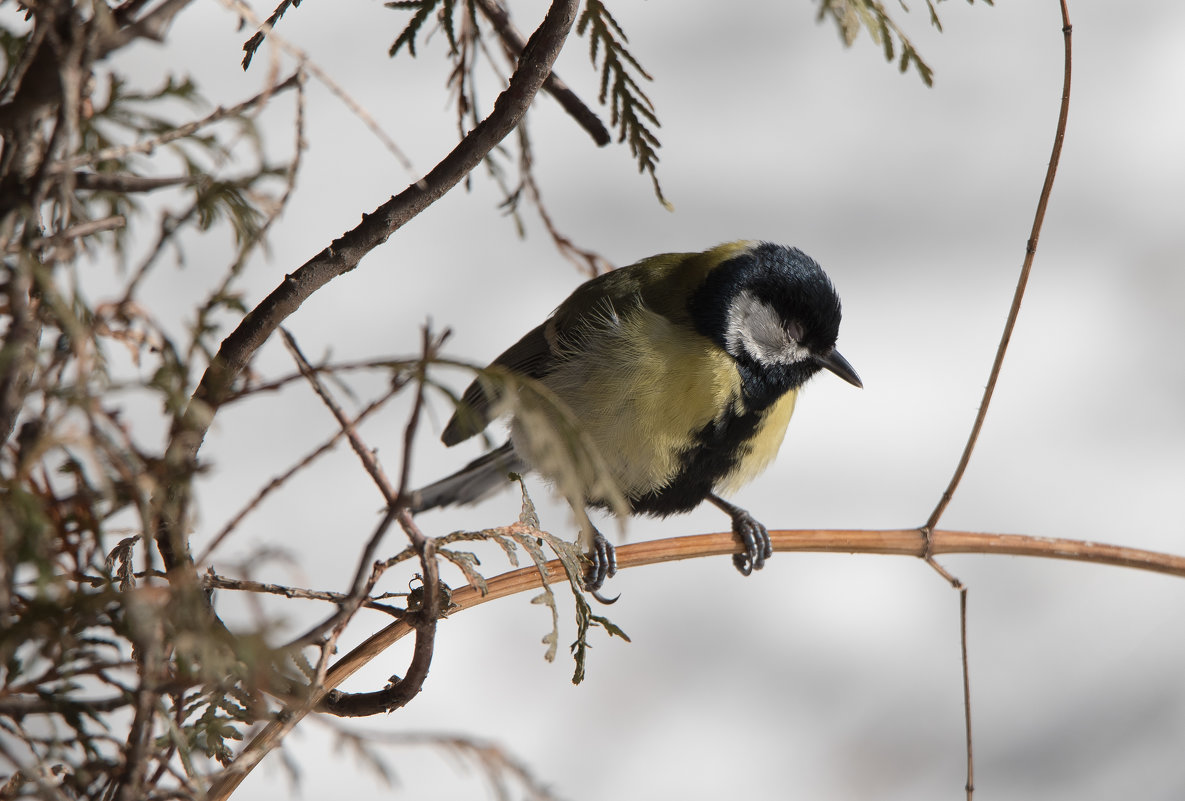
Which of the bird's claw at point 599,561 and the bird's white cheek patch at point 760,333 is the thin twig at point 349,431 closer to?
the bird's claw at point 599,561

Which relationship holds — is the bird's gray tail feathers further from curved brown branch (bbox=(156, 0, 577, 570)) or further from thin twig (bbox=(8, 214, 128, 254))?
thin twig (bbox=(8, 214, 128, 254))

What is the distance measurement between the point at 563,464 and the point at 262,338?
183mm

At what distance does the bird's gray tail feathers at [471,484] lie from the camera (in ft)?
4.62

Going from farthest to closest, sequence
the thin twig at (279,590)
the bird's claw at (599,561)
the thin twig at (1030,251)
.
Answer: the bird's claw at (599,561) < the thin twig at (1030,251) < the thin twig at (279,590)

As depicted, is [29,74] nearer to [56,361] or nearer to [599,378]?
[56,361]

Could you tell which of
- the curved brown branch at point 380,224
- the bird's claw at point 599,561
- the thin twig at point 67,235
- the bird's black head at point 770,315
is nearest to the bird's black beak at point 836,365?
the bird's black head at point 770,315

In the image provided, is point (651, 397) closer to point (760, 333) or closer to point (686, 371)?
point (686, 371)

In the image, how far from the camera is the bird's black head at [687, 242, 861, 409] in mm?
1274

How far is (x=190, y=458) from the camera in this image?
1.59 feet

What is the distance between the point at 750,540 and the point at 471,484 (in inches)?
17.0

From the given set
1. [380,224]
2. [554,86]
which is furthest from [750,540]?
[380,224]

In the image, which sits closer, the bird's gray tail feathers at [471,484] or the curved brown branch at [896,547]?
the curved brown branch at [896,547]

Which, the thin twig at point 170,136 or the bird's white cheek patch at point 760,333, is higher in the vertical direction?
the bird's white cheek patch at point 760,333

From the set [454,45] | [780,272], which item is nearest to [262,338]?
[454,45]
